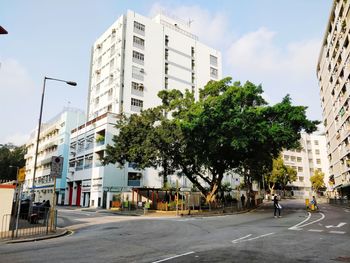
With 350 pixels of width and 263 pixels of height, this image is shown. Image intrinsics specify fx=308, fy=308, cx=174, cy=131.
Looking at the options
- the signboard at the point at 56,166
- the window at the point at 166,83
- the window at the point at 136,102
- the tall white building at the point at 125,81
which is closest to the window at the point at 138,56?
the tall white building at the point at 125,81

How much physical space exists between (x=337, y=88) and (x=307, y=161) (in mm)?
49567

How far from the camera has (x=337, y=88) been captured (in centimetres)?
5272

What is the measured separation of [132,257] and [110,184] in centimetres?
3768

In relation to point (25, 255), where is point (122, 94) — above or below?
above

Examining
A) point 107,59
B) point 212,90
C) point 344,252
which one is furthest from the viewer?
point 107,59

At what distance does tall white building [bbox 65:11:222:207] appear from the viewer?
46594 millimetres

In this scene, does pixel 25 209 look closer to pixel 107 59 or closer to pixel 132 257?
pixel 132 257

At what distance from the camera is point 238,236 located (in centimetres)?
1271

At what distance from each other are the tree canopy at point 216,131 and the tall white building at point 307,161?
63.8 m

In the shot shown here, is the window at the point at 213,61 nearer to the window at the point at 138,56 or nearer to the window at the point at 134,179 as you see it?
the window at the point at 138,56

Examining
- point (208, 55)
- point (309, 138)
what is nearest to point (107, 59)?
point (208, 55)

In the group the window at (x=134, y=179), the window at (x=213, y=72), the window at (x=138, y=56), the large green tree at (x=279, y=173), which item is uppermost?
the window at (x=213, y=72)

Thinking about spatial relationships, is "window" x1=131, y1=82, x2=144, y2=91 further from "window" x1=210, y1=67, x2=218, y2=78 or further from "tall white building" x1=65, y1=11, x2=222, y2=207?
"window" x1=210, y1=67, x2=218, y2=78

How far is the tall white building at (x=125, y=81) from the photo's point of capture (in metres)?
46.6
